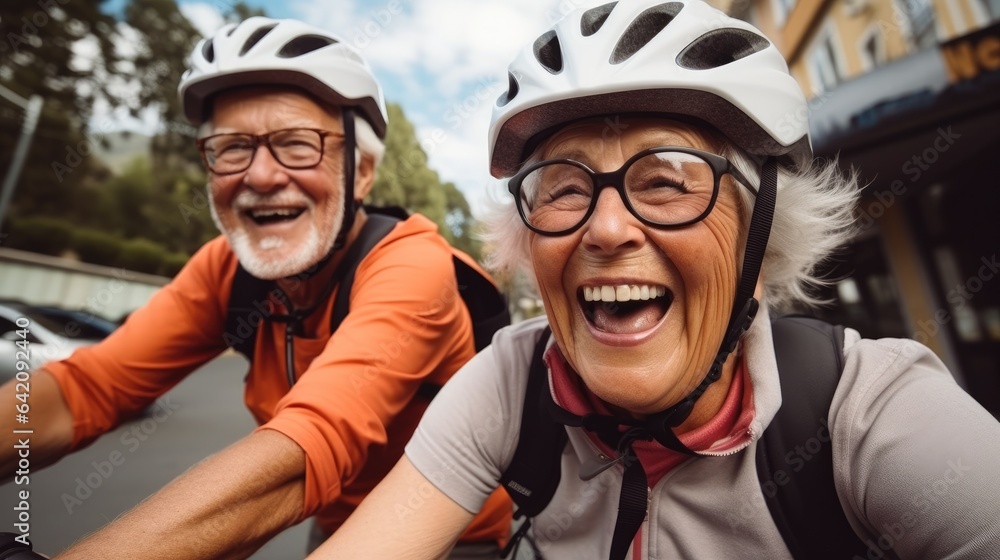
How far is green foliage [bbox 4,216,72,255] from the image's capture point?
58.0 feet

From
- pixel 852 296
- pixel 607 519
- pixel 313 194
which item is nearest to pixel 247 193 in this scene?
pixel 313 194

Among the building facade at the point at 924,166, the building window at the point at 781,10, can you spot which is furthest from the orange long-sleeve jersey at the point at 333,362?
the building window at the point at 781,10

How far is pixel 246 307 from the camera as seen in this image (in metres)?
2.10

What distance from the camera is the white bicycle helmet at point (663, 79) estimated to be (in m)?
1.26

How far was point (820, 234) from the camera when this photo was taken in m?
1.49

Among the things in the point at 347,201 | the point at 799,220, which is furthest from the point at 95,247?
the point at 799,220

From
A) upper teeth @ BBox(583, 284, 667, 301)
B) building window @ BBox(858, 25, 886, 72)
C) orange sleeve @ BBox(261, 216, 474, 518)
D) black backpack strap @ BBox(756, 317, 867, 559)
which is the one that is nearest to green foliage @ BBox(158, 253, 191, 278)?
orange sleeve @ BBox(261, 216, 474, 518)

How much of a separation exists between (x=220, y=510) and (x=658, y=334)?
3.65 ft

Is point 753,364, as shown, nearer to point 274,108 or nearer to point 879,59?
point 274,108

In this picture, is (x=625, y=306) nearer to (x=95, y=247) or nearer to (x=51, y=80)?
(x=95, y=247)

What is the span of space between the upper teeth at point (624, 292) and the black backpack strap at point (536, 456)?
325 millimetres

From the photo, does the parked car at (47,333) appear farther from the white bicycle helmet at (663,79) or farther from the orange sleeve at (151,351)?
the white bicycle helmet at (663,79)

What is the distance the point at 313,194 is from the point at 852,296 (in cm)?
947

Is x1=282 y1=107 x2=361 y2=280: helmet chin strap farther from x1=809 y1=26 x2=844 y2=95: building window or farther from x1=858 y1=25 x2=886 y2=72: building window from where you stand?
x1=809 y1=26 x2=844 y2=95: building window
